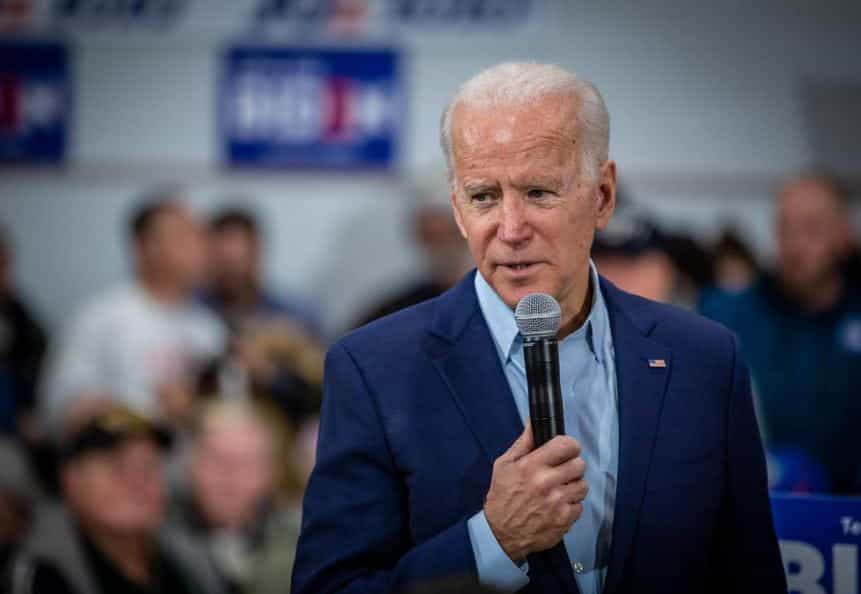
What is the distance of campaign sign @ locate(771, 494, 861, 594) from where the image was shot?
204cm

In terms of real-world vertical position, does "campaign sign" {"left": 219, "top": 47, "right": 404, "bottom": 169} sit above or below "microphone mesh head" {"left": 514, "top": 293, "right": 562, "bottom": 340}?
below

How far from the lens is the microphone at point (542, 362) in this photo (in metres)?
1.54

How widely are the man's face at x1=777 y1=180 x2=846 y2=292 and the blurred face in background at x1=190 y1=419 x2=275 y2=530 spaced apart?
1.94m

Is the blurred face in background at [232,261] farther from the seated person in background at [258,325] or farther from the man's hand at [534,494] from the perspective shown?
the man's hand at [534,494]

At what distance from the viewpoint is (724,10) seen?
678 cm

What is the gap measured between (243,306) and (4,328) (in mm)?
1108

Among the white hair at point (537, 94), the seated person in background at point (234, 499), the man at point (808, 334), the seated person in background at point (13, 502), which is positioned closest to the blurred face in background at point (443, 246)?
the seated person in background at point (234, 499)

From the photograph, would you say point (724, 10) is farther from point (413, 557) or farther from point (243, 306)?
point (413, 557)

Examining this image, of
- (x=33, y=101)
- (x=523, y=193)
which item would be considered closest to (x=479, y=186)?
(x=523, y=193)

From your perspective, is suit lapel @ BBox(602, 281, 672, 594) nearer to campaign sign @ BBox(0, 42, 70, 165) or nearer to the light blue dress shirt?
the light blue dress shirt

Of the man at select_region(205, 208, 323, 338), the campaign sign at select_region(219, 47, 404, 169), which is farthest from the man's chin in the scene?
the campaign sign at select_region(219, 47, 404, 169)

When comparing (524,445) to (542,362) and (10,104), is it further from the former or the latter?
(10,104)

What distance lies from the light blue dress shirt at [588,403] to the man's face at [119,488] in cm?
250

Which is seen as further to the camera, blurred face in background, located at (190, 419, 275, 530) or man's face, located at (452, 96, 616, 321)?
blurred face in background, located at (190, 419, 275, 530)
